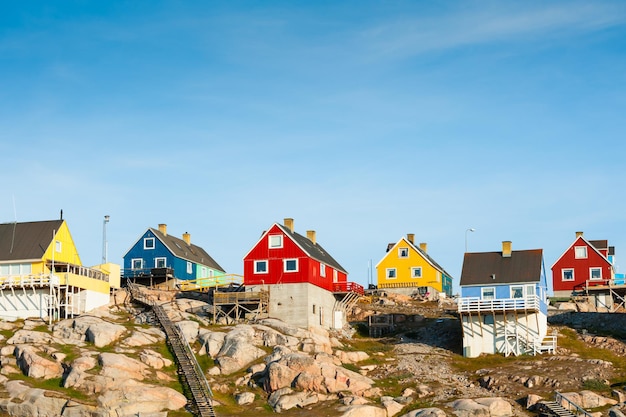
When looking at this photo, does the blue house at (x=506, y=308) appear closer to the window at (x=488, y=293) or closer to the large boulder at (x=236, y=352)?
the window at (x=488, y=293)

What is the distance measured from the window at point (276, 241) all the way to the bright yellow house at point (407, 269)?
25.7m

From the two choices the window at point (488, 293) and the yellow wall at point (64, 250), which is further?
the yellow wall at point (64, 250)

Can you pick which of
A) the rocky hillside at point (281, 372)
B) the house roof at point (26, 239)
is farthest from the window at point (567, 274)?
the house roof at point (26, 239)

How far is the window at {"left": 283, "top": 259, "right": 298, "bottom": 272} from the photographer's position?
88188mm

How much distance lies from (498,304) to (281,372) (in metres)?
20.7

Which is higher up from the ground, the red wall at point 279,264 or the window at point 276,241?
the window at point 276,241

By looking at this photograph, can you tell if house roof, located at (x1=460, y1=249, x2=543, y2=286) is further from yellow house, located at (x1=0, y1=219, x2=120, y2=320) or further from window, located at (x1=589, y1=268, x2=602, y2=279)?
yellow house, located at (x1=0, y1=219, x2=120, y2=320)

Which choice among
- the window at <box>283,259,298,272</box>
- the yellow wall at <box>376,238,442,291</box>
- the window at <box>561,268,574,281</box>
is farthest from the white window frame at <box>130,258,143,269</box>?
the window at <box>561,268,574,281</box>

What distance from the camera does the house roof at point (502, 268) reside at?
84125mm

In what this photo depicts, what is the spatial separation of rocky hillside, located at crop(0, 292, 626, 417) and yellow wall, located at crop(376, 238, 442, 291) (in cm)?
2625

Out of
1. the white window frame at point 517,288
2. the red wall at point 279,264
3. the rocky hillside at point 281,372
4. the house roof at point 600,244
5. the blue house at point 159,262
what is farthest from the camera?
the house roof at point 600,244

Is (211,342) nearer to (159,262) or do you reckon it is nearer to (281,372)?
(281,372)

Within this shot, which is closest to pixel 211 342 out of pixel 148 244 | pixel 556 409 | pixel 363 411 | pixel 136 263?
pixel 363 411

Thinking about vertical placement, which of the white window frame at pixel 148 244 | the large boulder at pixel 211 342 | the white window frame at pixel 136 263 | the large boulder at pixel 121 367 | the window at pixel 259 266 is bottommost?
the large boulder at pixel 121 367
